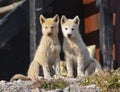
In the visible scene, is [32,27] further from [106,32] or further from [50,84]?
[50,84]

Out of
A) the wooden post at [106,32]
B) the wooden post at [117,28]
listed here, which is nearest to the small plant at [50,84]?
the wooden post at [106,32]

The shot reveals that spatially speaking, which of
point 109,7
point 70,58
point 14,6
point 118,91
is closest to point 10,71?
point 14,6

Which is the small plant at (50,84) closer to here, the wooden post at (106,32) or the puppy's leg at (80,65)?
the puppy's leg at (80,65)

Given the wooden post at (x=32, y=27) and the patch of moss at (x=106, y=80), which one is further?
the wooden post at (x=32, y=27)

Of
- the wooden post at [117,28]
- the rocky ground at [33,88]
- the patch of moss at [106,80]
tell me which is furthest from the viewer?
the wooden post at [117,28]

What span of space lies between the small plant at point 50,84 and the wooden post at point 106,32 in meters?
4.02

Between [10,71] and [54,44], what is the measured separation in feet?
13.6

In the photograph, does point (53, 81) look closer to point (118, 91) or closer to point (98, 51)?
point (118, 91)

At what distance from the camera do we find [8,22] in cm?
1322

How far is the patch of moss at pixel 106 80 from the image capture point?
8711 millimetres

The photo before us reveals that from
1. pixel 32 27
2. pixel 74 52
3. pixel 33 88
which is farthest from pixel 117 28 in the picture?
pixel 33 88

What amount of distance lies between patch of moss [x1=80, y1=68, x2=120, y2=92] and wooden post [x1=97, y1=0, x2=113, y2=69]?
376 centimetres

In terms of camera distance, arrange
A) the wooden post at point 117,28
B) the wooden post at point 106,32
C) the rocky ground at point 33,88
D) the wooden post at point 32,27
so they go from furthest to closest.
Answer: the wooden post at point 117,28 → the wooden post at point 106,32 → the wooden post at point 32,27 → the rocky ground at point 33,88

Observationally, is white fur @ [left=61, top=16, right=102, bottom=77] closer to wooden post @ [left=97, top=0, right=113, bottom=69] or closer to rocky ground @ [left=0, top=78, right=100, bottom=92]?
wooden post @ [left=97, top=0, right=113, bottom=69]
